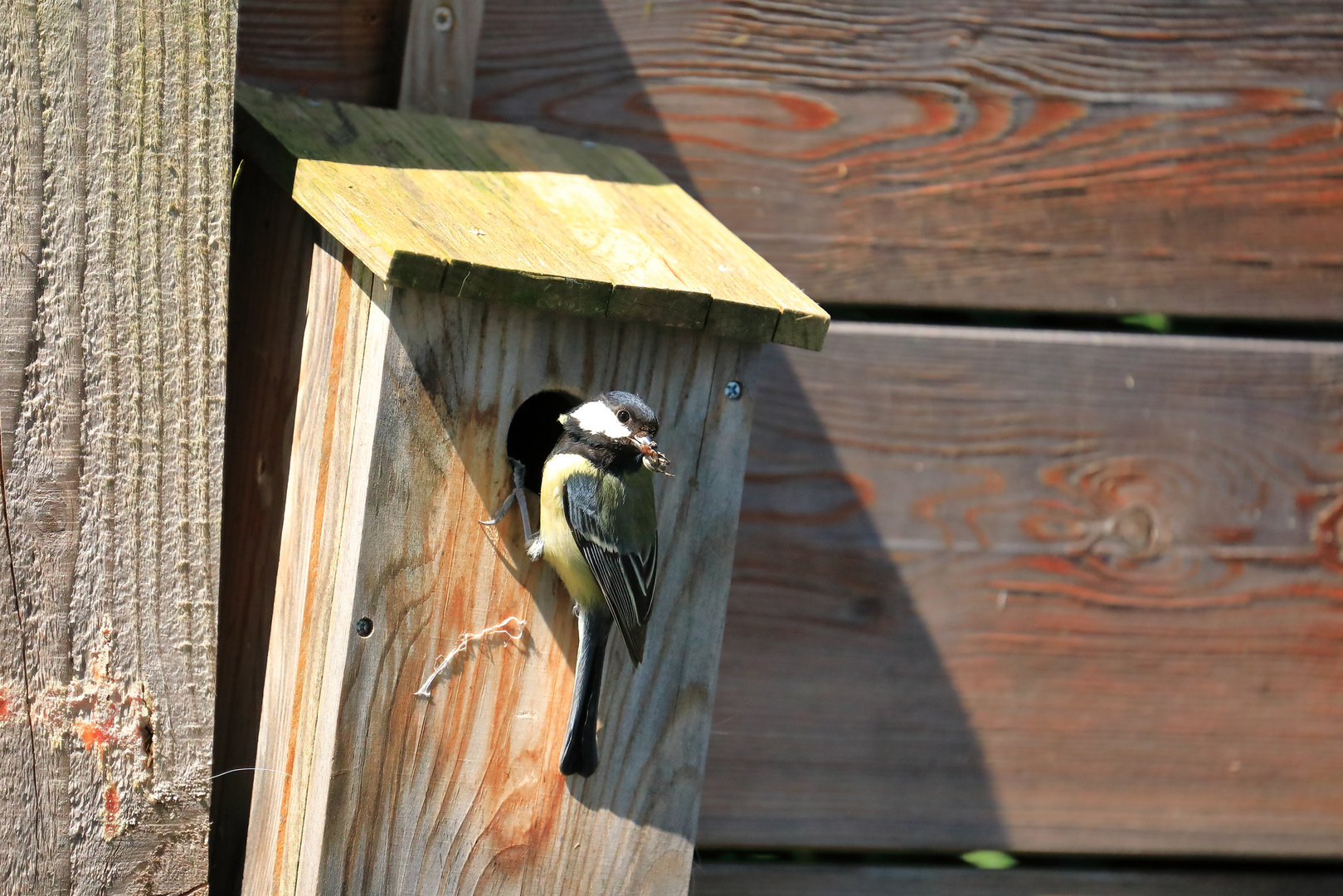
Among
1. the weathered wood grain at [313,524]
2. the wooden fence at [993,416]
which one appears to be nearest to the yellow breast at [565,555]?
the weathered wood grain at [313,524]

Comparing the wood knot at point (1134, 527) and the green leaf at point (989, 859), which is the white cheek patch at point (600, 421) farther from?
the green leaf at point (989, 859)

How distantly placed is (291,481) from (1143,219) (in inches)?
70.7

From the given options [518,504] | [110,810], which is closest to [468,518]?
[518,504]

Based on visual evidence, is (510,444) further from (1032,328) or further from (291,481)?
(1032,328)

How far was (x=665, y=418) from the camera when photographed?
6.09 ft

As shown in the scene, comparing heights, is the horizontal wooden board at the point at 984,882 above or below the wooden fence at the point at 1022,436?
below

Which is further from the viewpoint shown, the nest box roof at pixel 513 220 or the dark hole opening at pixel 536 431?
Answer: the dark hole opening at pixel 536 431

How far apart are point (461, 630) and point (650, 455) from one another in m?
0.38

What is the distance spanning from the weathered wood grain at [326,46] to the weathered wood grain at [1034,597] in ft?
3.01

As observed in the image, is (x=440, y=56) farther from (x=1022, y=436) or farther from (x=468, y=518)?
(x=1022, y=436)

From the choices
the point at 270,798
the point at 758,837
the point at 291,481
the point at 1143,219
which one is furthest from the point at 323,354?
the point at 1143,219

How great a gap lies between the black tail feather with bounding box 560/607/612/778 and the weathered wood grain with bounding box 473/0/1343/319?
2.99ft

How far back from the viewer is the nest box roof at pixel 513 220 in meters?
1.64

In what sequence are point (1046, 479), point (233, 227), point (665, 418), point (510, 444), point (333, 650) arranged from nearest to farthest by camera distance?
point (333, 650) < point (665, 418) < point (233, 227) < point (510, 444) < point (1046, 479)
